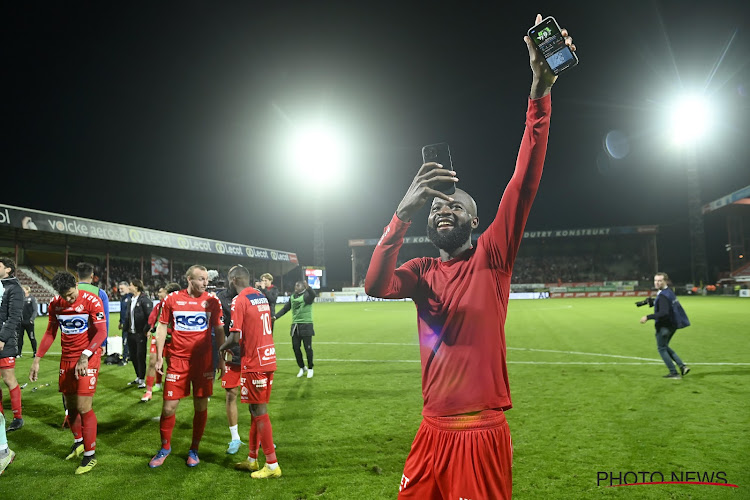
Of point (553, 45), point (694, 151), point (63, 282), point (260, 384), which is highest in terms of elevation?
point (694, 151)

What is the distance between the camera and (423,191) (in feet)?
6.91

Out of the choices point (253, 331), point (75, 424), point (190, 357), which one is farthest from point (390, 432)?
point (75, 424)

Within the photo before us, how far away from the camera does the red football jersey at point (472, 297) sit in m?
2.24

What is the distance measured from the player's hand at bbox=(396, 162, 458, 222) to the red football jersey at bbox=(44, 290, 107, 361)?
5128mm

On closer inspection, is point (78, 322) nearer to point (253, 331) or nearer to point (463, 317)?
point (253, 331)

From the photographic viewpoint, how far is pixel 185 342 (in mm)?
5598

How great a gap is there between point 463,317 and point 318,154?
49399mm

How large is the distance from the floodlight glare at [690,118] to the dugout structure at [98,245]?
4578cm

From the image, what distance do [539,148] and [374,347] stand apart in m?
13.1

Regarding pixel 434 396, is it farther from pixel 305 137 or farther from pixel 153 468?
pixel 305 137

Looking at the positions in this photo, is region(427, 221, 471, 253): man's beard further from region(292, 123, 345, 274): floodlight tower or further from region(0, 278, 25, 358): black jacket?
region(292, 123, 345, 274): floodlight tower

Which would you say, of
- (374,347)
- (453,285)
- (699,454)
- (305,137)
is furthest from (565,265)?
(453,285)

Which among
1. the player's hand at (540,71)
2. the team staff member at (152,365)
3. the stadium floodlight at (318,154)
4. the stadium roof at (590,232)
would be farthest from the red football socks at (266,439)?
the stadium roof at (590,232)

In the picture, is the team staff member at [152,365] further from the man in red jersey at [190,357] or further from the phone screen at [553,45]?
the phone screen at [553,45]
